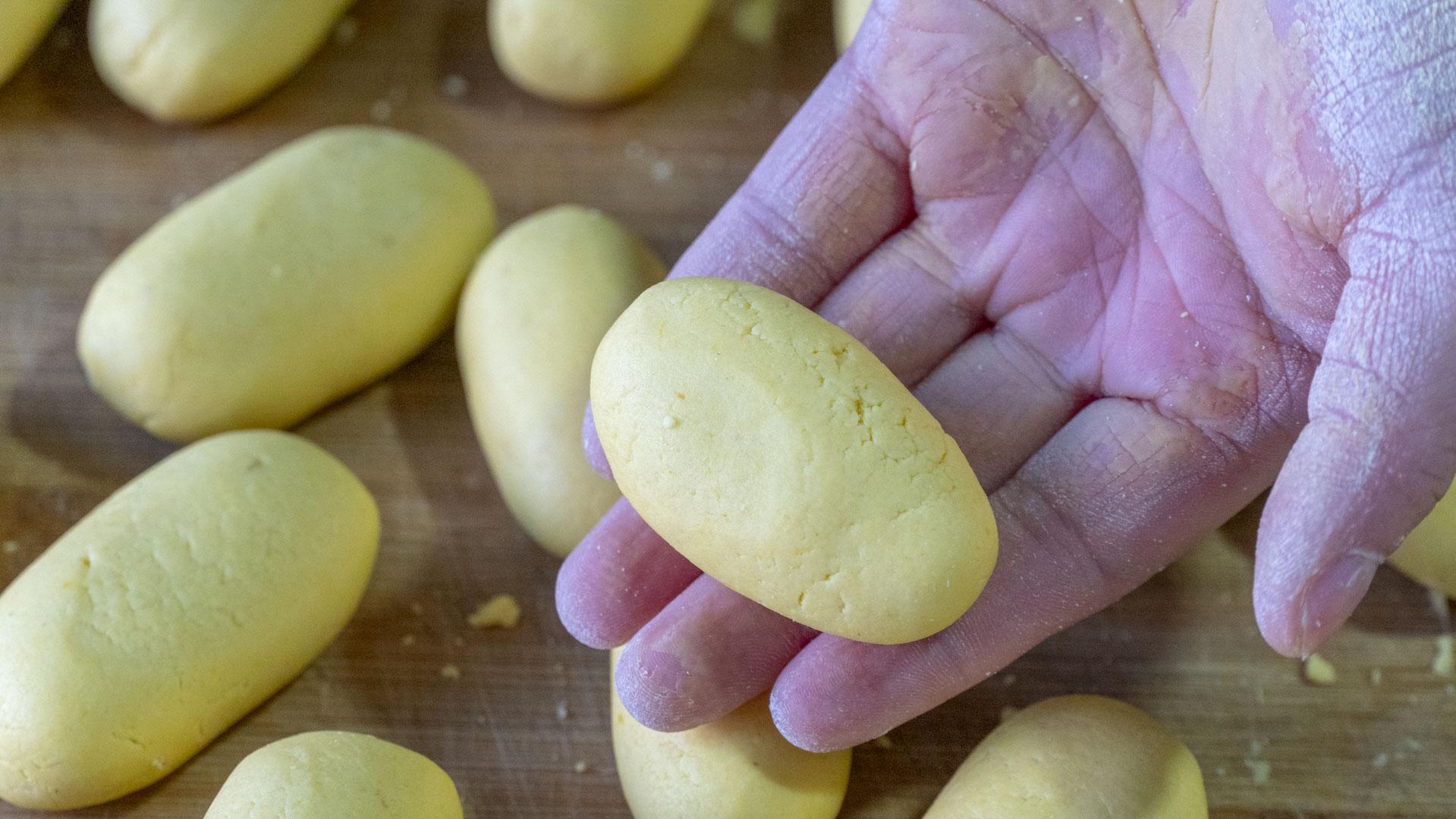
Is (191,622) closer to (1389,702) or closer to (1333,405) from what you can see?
(1333,405)

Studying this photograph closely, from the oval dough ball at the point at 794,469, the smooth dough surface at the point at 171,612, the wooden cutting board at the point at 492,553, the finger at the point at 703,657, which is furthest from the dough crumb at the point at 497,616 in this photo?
the oval dough ball at the point at 794,469

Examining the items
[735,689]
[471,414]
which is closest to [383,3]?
[471,414]

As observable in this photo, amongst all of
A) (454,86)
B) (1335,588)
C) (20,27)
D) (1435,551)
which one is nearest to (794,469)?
(1335,588)

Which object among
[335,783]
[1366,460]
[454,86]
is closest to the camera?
[1366,460]

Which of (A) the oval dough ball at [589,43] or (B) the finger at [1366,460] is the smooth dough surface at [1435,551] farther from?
(A) the oval dough ball at [589,43]

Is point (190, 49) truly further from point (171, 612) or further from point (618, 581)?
point (618, 581)
